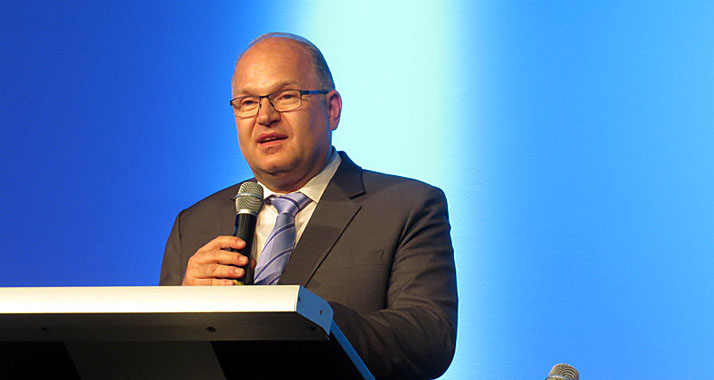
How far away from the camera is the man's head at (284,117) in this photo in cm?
197

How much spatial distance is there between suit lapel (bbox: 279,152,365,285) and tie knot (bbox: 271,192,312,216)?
6 centimetres

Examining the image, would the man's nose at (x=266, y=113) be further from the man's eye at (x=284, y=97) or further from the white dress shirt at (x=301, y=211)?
the white dress shirt at (x=301, y=211)

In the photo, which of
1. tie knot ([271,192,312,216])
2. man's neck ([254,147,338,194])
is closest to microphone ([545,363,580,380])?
tie knot ([271,192,312,216])

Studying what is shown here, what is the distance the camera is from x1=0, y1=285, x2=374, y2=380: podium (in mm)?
759

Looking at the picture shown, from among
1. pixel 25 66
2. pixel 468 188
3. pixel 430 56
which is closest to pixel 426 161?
pixel 468 188

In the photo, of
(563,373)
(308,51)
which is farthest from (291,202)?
(563,373)

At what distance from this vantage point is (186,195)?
2.86m

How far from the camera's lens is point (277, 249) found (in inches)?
71.2

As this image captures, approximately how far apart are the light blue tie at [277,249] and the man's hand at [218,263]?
439 millimetres

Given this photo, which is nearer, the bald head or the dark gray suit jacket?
the dark gray suit jacket

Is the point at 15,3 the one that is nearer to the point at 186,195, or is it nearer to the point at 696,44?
the point at 186,195

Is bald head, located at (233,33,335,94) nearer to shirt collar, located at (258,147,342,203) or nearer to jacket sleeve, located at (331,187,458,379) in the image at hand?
shirt collar, located at (258,147,342,203)

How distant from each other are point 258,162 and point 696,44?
5.03ft

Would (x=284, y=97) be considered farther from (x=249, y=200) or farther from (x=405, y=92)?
(x=405, y=92)
